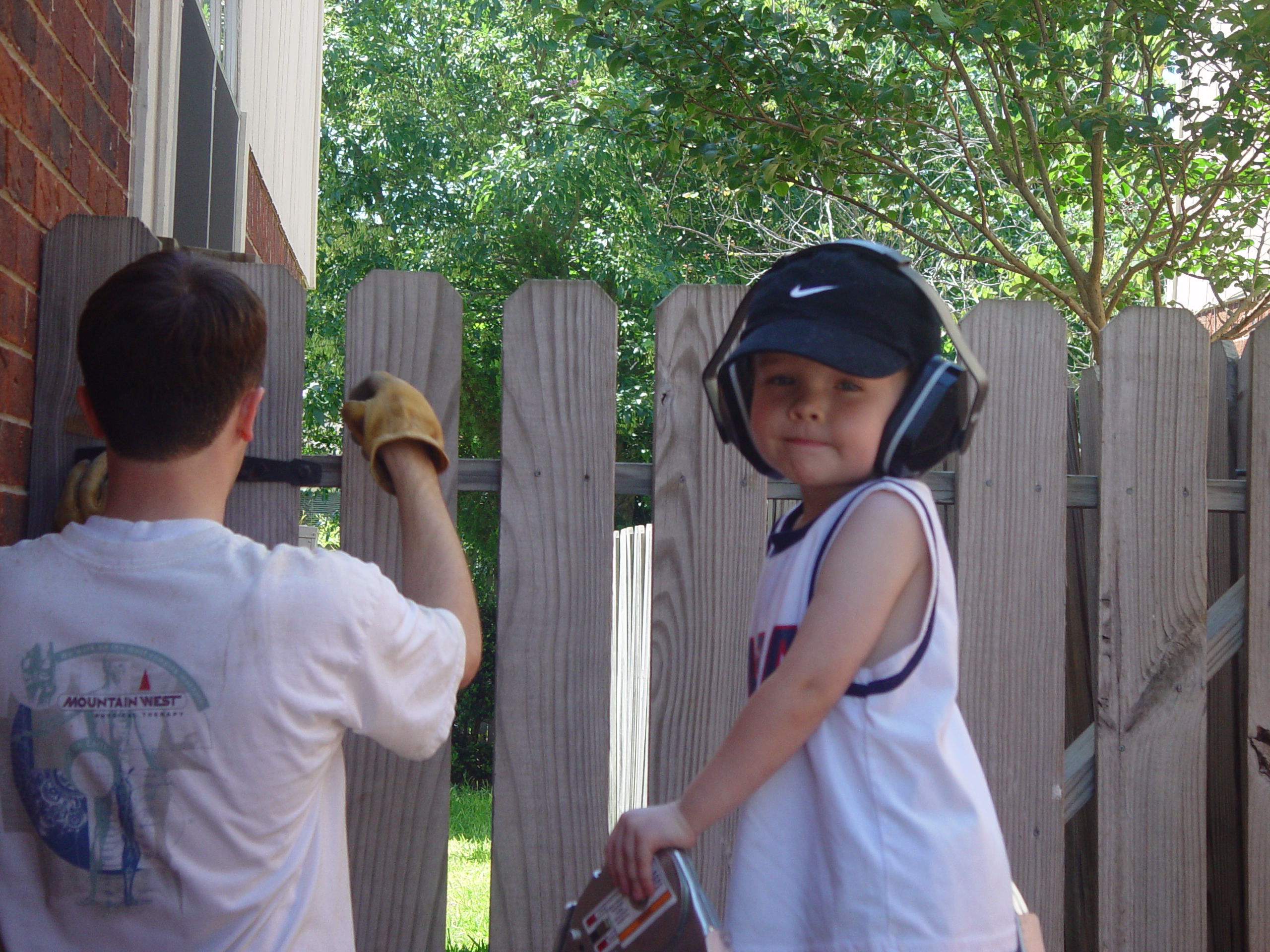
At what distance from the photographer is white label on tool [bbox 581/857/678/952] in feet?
4.75

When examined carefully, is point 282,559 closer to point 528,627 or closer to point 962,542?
point 528,627

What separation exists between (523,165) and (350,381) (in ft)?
45.0

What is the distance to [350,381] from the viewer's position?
228 centimetres

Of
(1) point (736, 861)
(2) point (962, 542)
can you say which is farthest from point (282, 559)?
(2) point (962, 542)

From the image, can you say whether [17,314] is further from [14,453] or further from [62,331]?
[14,453]

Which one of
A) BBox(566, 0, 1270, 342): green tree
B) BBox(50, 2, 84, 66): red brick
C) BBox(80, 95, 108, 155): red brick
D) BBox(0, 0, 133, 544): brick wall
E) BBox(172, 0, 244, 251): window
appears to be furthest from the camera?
BBox(566, 0, 1270, 342): green tree

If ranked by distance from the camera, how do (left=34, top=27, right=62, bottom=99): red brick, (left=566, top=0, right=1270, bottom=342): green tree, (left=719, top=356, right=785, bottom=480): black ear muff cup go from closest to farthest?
1. (left=719, top=356, right=785, bottom=480): black ear muff cup
2. (left=34, top=27, right=62, bottom=99): red brick
3. (left=566, top=0, right=1270, bottom=342): green tree

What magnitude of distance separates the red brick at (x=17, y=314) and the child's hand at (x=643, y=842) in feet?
4.84

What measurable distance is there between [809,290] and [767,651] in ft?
1.75

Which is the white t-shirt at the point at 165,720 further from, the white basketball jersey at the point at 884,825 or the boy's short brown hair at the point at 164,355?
the white basketball jersey at the point at 884,825

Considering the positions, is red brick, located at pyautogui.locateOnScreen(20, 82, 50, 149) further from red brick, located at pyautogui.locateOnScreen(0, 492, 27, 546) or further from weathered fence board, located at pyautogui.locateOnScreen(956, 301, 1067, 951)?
weathered fence board, located at pyautogui.locateOnScreen(956, 301, 1067, 951)

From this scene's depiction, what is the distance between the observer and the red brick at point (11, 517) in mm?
2035

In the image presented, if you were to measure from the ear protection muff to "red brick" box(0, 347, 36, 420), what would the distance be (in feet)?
4.38

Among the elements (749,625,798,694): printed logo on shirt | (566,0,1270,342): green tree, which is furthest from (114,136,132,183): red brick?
(566,0,1270,342): green tree
